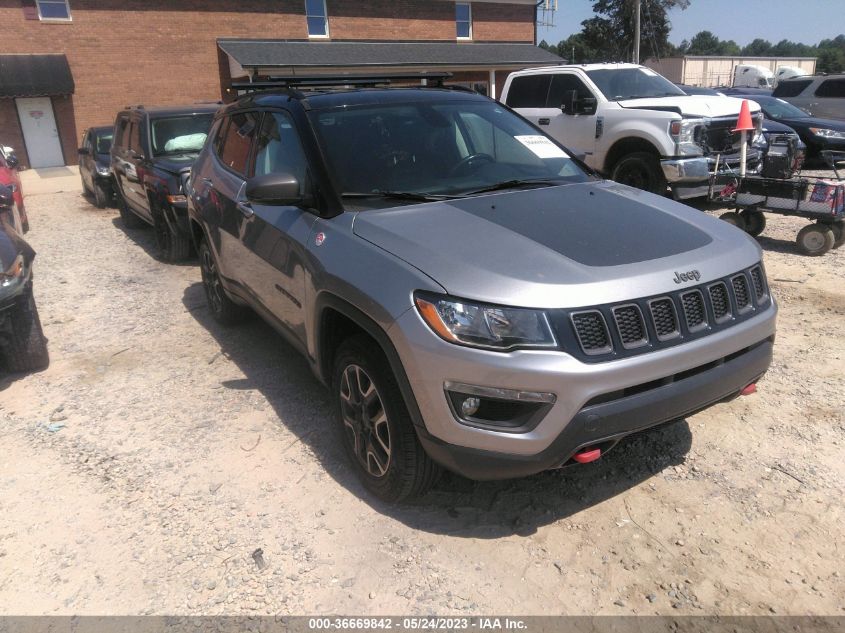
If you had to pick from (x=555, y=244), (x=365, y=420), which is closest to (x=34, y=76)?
(x=365, y=420)

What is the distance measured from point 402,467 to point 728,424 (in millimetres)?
2025

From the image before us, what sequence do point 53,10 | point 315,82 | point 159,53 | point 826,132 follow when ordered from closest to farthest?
point 315,82, point 826,132, point 53,10, point 159,53

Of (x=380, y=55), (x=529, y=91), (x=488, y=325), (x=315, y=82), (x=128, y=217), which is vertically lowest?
(x=128, y=217)

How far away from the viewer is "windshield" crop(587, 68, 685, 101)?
30.9 feet

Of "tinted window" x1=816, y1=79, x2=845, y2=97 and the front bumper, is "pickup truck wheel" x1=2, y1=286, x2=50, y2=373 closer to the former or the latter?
the front bumper

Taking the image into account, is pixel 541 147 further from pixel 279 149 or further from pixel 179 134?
pixel 179 134

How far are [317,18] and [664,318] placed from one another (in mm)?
25573

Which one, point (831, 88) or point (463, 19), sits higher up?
point (463, 19)

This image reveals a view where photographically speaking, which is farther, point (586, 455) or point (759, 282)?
point (759, 282)

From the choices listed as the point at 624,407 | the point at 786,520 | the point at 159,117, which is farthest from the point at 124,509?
the point at 159,117

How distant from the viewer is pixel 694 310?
268 cm

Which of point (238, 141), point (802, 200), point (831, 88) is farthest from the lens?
point (831, 88)

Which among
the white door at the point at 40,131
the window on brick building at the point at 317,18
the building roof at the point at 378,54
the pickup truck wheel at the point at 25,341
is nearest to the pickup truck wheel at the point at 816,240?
the pickup truck wheel at the point at 25,341

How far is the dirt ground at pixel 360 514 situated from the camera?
262 cm
